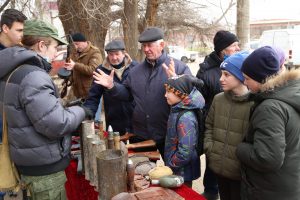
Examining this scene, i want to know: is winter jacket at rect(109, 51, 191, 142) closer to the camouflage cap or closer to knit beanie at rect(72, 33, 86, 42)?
the camouflage cap

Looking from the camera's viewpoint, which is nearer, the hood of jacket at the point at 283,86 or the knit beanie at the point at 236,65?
the hood of jacket at the point at 283,86

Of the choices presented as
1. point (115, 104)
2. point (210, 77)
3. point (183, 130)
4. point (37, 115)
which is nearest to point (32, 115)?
point (37, 115)

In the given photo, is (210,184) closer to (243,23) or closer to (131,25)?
(243,23)

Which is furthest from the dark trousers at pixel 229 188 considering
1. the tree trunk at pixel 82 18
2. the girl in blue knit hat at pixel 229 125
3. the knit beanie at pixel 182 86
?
the tree trunk at pixel 82 18

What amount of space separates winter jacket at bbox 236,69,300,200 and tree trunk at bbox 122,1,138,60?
527 cm

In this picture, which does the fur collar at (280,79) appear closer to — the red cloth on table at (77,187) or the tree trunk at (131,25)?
the red cloth on table at (77,187)

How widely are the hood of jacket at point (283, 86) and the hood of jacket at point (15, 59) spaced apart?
4.65 feet

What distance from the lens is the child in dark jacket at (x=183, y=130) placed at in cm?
227

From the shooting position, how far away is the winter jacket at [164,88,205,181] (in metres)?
2.27

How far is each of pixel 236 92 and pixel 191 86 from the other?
33cm

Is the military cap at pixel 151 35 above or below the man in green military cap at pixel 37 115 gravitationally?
above

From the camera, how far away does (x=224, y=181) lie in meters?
2.47

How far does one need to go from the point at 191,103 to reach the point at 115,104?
135cm

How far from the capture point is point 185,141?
2.26 meters
